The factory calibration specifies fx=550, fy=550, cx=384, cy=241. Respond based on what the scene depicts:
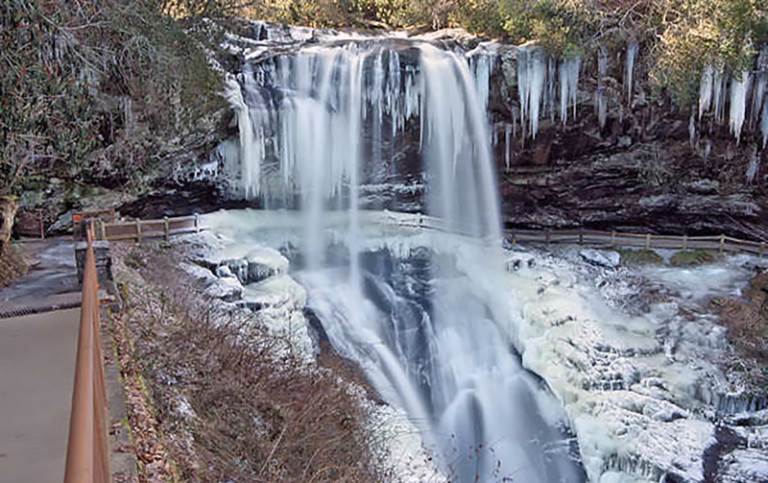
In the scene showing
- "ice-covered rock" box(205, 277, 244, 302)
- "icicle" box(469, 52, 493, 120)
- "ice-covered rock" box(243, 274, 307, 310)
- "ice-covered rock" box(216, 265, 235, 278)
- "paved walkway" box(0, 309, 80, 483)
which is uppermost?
"icicle" box(469, 52, 493, 120)

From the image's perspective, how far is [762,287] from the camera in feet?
48.7

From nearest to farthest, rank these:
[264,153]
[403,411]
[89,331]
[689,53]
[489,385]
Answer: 1. [89,331]
2. [403,411]
3. [489,385]
4. [689,53]
5. [264,153]

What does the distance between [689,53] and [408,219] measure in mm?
10100

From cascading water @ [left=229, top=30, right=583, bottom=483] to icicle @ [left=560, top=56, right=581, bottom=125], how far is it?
70mm

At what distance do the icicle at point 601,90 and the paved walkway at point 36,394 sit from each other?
15.9m

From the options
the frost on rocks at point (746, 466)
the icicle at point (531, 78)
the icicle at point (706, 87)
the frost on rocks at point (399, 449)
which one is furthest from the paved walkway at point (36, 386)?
the icicle at point (706, 87)

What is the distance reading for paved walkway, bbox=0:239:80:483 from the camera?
12.5ft

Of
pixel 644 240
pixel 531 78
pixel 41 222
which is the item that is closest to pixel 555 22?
pixel 531 78

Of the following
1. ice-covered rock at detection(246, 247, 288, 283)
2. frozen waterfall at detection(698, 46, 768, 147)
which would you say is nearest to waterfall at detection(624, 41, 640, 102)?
frozen waterfall at detection(698, 46, 768, 147)

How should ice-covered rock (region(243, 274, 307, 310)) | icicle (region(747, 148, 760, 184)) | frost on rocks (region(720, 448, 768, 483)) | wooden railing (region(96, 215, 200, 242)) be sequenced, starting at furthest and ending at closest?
1. icicle (region(747, 148, 760, 184))
2. wooden railing (region(96, 215, 200, 242))
3. ice-covered rock (region(243, 274, 307, 310))
4. frost on rocks (region(720, 448, 768, 483))

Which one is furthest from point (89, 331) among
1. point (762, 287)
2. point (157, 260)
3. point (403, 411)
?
point (762, 287)

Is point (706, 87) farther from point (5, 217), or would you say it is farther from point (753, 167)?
point (5, 217)

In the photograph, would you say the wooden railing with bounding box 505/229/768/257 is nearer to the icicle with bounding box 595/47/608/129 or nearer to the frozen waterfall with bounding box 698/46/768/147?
the frozen waterfall with bounding box 698/46/768/147

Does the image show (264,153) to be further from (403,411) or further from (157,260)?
(403,411)
